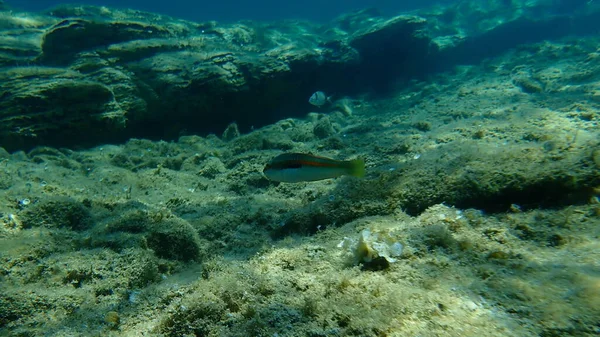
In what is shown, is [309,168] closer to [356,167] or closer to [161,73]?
[356,167]

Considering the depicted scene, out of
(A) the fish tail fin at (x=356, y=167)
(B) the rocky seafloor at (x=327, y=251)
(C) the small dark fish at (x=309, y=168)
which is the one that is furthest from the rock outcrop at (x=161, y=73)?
(A) the fish tail fin at (x=356, y=167)

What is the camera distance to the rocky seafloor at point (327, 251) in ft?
5.69

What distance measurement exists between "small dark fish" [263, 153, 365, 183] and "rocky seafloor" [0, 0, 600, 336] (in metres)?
0.47

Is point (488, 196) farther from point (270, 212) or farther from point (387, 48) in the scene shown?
point (387, 48)

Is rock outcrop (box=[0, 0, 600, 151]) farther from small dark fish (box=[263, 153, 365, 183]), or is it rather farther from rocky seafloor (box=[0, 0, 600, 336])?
small dark fish (box=[263, 153, 365, 183])

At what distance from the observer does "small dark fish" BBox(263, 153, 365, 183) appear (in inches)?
111

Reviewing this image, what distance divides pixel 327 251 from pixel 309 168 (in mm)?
766

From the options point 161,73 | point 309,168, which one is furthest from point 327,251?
point 161,73

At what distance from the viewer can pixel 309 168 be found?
2.91m

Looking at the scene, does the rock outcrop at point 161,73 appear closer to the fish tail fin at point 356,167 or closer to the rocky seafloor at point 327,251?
the rocky seafloor at point 327,251

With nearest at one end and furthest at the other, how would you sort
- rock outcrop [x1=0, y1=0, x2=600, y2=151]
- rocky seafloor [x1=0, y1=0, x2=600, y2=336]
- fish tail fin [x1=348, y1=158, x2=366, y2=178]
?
rocky seafloor [x1=0, y1=0, x2=600, y2=336] < fish tail fin [x1=348, y1=158, x2=366, y2=178] < rock outcrop [x1=0, y1=0, x2=600, y2=151]

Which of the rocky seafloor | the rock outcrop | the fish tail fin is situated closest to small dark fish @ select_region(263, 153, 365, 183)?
the fish tail fin

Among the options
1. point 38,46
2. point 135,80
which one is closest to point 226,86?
point 135,80

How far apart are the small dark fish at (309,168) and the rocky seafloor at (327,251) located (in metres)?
0.47
